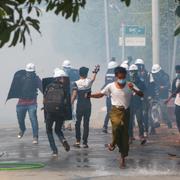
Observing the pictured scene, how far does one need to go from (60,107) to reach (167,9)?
2208 cm

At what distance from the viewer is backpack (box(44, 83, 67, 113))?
12.4 m

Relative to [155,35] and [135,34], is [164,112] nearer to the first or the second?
[155,35]

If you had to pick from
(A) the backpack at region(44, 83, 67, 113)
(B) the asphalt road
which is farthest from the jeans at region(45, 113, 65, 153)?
(B) the asphalt road

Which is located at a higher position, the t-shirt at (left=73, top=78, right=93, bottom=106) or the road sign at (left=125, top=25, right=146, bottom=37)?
the road sign at (left=125, top=25, right=146, bottom=37)

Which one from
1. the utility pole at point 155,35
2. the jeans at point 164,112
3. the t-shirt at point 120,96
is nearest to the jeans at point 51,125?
the t-shirt at point 120,96

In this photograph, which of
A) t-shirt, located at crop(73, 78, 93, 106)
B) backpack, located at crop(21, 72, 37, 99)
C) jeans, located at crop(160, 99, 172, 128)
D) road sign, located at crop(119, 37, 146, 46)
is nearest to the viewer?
t-shirt, located at crop(73, 78, 93, 106)

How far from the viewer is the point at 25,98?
15133 millimetres

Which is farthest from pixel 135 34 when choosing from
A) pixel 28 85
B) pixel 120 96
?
pixel 120 96

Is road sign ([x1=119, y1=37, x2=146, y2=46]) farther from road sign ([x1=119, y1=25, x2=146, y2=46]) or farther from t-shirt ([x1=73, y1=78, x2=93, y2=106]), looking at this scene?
t-shirt ([x1=73, y1=78, x2=93, y2=106])

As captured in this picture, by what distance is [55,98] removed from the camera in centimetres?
1245

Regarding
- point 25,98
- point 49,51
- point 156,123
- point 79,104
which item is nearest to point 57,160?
point 79,104

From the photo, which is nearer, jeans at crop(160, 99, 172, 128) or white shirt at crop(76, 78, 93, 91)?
white shirt at crop(76, 78, 93, 91)

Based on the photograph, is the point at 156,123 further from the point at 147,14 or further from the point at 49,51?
the point at 49,51

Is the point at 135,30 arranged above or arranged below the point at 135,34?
above
